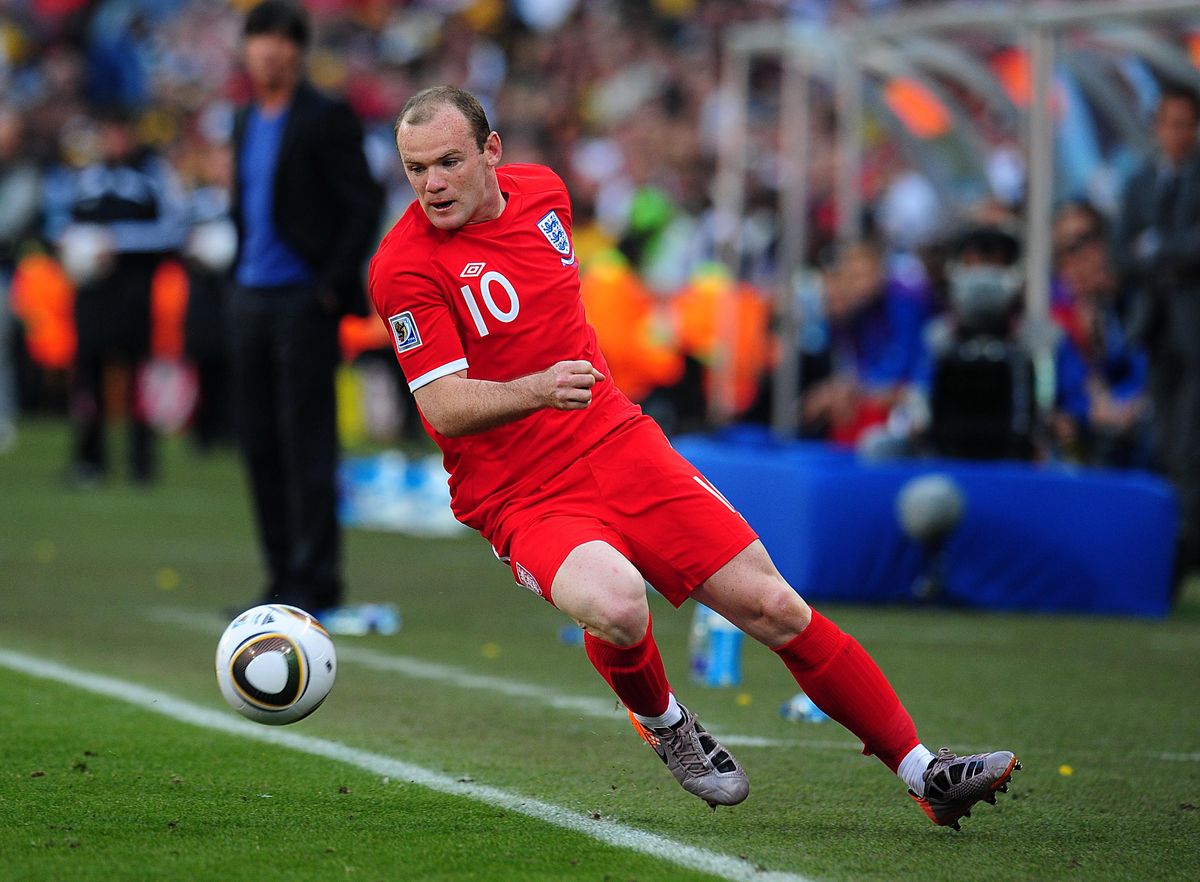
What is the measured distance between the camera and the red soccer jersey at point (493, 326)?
16.3 feet

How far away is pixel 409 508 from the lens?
1362 cm

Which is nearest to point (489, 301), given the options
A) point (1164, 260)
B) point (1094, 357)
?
point (1164, 260)

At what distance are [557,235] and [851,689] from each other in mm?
1382

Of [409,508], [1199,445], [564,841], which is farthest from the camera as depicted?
[409,508]

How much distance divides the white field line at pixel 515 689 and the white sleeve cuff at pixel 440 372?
162cm

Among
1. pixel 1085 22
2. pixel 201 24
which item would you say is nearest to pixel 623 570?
pixel 1085 22

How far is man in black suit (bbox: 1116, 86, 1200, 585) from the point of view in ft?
35.6

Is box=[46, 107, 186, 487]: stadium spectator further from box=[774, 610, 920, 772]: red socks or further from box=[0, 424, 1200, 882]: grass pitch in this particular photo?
box=[774, 610, 920, 772]: red socks

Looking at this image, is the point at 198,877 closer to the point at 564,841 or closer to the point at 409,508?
the point at 564,841

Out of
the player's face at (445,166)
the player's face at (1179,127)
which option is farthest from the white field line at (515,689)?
the player's face at (1179,127)

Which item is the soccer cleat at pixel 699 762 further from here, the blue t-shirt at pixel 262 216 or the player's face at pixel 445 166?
the blue t-shirt at pixel 262 216

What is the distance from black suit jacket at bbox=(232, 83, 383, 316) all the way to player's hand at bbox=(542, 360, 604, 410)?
380 centimetres

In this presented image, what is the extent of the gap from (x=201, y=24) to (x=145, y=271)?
11.7 m

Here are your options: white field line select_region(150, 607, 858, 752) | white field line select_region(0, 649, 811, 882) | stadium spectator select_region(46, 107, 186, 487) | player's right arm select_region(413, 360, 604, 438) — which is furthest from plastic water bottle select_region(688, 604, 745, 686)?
stadium spectator select_region(46, 107, 186, 487)
